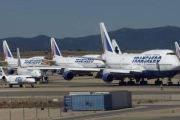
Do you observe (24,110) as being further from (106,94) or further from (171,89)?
(171,89)

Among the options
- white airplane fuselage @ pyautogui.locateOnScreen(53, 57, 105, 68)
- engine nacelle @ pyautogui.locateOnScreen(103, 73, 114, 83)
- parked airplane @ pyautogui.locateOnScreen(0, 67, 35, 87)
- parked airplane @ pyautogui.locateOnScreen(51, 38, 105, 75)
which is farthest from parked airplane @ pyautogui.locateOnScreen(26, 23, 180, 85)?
parked airplane @ pyautogui.locateOnScreen(51, 38, 105, 75)

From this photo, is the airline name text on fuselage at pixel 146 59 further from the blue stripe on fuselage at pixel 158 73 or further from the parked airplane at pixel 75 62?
the parked airplane at pixel 75 62

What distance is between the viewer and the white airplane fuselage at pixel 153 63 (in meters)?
105

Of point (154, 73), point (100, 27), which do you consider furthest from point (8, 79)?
point (154, 73)

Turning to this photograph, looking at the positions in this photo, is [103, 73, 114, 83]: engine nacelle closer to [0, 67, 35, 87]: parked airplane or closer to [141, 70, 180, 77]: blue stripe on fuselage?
[141, 70, 180, 77]: blue stripe on fuselage

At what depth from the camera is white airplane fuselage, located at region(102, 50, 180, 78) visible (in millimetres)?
105312

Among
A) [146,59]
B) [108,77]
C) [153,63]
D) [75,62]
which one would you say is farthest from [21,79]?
[75,62]

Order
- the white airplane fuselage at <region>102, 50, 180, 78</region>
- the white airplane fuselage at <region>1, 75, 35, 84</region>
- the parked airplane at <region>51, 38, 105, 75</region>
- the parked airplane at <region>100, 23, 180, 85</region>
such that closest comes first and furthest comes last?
the white airplane fuselage at <region>102, 50, 180, 78</region> → the parked airplane at <region>100, 23, 180, 85</region> → the white airplane fuselage at <region>1, 75, 35, 84</region> → the parked airplane at <region>51, 38, 105, 75</region>

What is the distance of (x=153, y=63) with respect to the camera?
107188 millimetres

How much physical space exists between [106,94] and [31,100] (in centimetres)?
1686

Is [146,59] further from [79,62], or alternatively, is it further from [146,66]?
[79,62]

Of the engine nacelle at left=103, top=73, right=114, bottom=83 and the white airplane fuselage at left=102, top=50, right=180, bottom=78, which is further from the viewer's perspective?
the engine nacelle at left=103, top=73, right=114, bottom=83

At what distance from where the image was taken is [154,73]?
107 metres

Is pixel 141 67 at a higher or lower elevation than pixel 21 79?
higher
